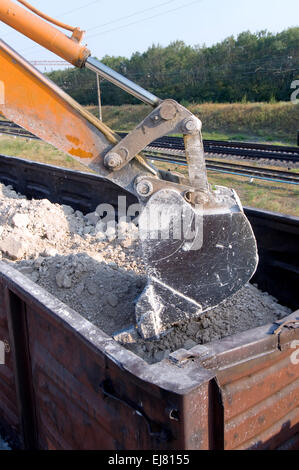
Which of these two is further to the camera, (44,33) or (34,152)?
(34,152)

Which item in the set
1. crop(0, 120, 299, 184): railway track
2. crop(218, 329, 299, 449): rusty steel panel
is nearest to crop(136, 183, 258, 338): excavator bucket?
crop(218, 329, 299, 449): rusty steel panel

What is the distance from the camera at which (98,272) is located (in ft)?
11.9

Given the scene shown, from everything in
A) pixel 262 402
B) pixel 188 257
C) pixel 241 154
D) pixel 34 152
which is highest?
pixel 34 152

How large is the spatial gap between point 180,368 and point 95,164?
173cm

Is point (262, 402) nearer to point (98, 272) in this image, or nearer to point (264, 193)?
point (98, 272)

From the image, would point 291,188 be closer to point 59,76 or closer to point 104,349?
point 104,349

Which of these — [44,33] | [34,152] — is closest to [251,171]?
[44,33]

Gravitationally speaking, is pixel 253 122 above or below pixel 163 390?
above

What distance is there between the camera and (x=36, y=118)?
2.86 metres

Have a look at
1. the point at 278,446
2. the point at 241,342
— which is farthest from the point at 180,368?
the point at 278,446

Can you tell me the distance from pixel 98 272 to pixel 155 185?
1.19 metres

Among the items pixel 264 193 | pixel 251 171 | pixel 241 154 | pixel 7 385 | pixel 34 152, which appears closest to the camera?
pixel 7 385

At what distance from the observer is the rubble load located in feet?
9.71

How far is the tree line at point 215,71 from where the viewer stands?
29.8m
